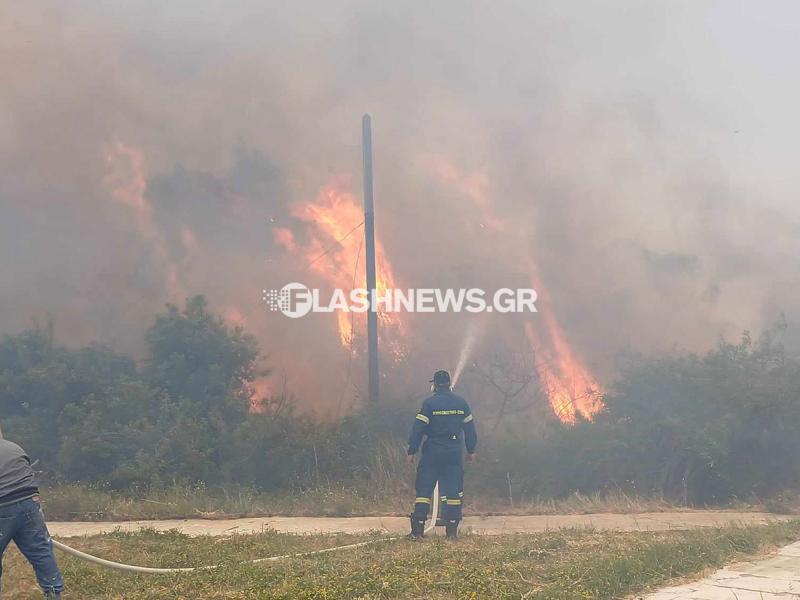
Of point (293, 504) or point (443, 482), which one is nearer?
point (443, 482)

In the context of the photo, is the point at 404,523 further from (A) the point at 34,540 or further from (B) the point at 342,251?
(B) the point at 342,251

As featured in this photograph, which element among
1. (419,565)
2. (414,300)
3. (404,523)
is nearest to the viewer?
(419,565)

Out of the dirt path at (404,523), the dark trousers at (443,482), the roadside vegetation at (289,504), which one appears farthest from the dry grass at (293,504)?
the dark trousers at (443,482)

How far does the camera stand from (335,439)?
1491cm

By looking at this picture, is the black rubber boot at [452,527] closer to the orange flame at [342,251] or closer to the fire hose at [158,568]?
the fire hose at [158,568]

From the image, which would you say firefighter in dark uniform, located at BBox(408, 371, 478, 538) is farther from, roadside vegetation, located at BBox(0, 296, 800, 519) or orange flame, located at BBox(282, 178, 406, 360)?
orange flame, located at BBox(282, 178, 406, 360)

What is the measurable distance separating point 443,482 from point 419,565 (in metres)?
2.46

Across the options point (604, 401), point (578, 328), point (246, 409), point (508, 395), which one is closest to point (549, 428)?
point (604, 401)

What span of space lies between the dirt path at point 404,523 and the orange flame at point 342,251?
6923mm

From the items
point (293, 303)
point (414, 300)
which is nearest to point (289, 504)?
point (293, 303)

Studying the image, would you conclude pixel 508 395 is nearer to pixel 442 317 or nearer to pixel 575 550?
pixel 442 317

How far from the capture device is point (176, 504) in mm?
11938

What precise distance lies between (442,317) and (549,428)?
4.60 m

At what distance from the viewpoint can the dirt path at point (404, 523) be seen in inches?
396
